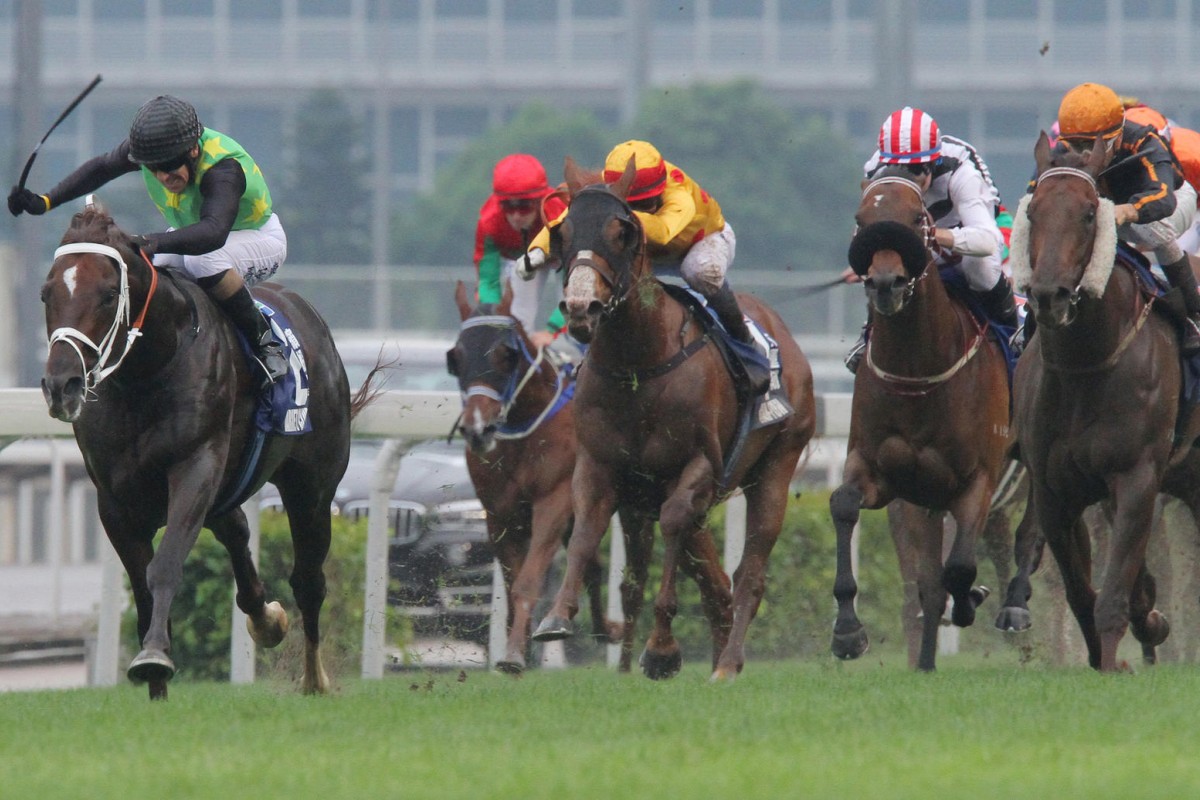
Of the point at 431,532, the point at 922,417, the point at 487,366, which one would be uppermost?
the point at 922,417

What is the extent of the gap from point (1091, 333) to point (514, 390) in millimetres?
2876

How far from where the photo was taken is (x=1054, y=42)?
189ft

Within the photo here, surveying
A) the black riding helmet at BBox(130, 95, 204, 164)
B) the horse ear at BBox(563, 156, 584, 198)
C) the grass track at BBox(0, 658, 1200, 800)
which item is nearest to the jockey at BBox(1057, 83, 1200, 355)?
the grass track at BBox(0, 658, 1200, 800)

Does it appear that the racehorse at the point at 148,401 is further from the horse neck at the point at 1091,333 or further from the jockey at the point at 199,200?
the horse neck at the point at 1091,333

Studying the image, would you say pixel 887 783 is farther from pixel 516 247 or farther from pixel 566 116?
pixel 566 116

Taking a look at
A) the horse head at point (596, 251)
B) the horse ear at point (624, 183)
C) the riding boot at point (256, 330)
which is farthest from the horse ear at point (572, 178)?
the riding boot at point (256, 330)

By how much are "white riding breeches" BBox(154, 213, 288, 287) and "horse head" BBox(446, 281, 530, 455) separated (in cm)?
151

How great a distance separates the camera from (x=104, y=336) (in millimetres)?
6387

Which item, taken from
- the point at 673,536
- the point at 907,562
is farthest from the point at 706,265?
the point at 907,562

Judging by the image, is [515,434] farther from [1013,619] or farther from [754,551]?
[1013,619]

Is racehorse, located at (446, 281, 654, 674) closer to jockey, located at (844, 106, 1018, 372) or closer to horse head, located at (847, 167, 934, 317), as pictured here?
jockey, located at (844, 106, 1018, 372)

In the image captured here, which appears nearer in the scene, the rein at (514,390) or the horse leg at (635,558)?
the horse leg at (635,558)

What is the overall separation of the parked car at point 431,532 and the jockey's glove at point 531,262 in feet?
5.28

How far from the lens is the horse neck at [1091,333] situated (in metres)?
7.15
